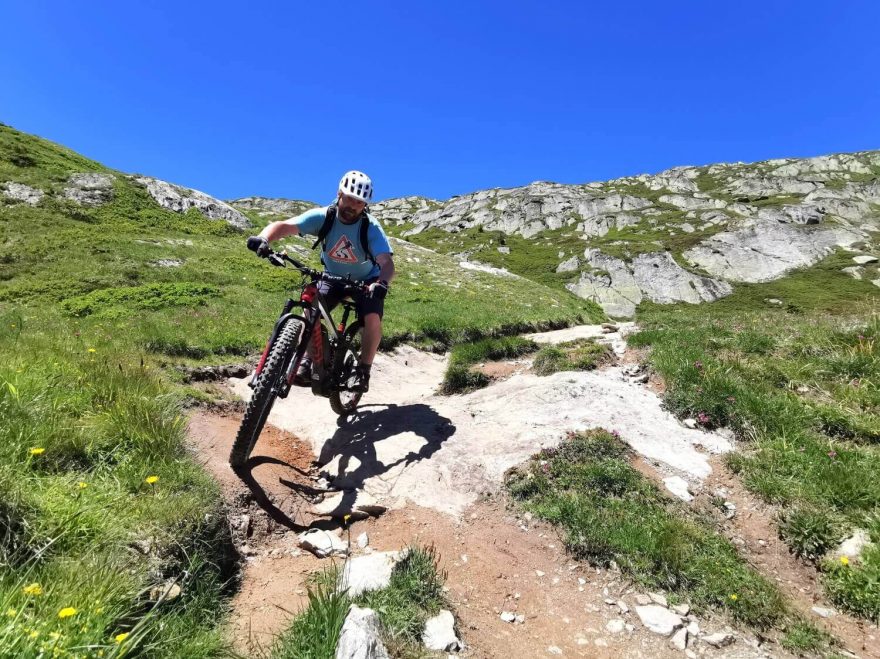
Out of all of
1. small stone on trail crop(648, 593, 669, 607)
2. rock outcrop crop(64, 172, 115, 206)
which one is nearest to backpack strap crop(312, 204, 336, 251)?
small stone on trail crop(648, 593, 669, 607)

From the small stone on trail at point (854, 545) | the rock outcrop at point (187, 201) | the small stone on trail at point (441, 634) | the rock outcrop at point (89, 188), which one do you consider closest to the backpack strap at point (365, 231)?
the small stone on trail at point (441, 634)

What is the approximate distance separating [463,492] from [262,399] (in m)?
2.83

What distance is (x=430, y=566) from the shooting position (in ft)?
13.4

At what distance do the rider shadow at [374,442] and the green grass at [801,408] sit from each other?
4.32 meters

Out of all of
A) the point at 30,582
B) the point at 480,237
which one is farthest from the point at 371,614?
the point at 480,237

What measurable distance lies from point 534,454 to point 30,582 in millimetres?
5341

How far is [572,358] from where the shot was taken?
10.5 m

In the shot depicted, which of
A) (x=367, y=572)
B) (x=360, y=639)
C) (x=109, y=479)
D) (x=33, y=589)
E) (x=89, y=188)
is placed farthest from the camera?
(x=89, y=188)

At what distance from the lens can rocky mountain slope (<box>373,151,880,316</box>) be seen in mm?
80562

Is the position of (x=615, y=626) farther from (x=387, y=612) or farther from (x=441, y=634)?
(x=387, y=612)

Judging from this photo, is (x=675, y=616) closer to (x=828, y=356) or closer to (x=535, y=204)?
(x=828, y=356)

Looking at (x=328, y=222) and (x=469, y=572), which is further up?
(x=328, y=222)

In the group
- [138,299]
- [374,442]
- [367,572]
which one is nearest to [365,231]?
[374,442]

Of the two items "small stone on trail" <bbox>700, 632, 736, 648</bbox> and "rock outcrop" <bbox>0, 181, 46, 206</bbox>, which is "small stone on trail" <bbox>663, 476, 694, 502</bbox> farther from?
"rock outcrop" <bbox>0, 181, 46, 206</bbox>
